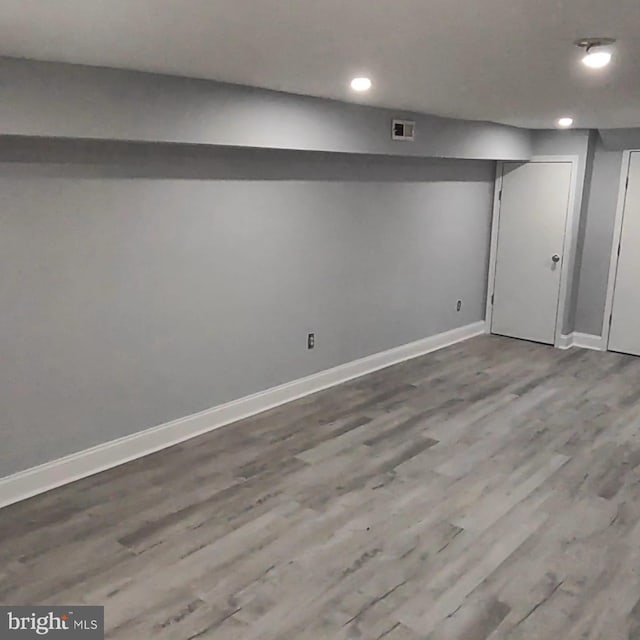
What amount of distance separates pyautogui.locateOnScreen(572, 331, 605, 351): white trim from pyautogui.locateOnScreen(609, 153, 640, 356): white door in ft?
0.31

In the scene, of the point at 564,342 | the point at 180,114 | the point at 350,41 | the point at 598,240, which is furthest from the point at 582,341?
the point at 350,41

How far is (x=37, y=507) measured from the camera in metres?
3.27

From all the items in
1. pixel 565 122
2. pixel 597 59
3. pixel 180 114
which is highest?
pixel 565 122

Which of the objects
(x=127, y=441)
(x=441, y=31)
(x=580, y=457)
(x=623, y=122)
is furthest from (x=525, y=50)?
(x=623, y=122)

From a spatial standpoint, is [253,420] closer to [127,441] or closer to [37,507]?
[127,441]

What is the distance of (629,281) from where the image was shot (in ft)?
20.0

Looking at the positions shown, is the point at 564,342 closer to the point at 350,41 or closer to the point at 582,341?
the point at 582,341

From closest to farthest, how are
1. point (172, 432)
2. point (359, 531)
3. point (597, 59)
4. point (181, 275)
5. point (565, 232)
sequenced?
point (597, 59) → point (359, 531) → point (181, 275) → point (172, 432) → point (565, 232)

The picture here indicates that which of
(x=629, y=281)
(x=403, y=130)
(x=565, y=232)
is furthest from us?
(x=565, y=232)

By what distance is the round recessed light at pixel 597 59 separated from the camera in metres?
2.46

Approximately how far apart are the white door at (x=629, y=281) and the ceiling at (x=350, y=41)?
8.05ft

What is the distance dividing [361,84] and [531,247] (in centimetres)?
364

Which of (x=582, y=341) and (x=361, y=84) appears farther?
(x=582, y=341)

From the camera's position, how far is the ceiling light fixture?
2.29 metres
